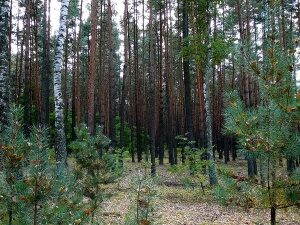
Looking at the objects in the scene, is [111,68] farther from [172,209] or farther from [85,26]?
[85,26]

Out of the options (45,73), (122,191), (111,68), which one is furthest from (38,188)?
(45,73)

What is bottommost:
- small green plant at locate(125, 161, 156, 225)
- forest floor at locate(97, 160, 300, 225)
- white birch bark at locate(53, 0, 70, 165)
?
forest floor at locate(97, 160, 300, 225)

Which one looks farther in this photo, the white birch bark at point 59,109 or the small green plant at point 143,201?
the white birch bark at point 59,109

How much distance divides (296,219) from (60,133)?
6.41 metres

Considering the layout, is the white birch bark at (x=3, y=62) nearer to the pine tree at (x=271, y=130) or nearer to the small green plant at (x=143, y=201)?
the small green plant at (x=143, y=201)

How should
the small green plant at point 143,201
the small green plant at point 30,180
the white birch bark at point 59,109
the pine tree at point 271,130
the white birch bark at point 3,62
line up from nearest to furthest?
the small green plant at point 143,201
the small green plant at point 30,180
the pine tree at point 271,130
the white birch bark at point 3,62
the white birch bark at point 59,109

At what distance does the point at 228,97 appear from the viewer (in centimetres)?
296

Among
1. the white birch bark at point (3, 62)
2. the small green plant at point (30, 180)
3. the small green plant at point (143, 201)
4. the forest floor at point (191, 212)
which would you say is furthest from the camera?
the forest floor at point (191, 212)

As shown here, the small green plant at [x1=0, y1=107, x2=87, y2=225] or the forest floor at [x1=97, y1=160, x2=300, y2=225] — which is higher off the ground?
the small green plant at [x1=0, y1=107, x2=87, y2=225]

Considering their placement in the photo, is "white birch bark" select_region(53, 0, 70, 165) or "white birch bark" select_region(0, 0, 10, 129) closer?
"white birch bark" select_region(0, 0, 10, 129)

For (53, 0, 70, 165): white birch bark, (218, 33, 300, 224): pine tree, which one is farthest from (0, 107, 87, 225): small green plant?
(53, 0, 70, 165): white birch bark

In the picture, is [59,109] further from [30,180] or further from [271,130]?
[271,130]

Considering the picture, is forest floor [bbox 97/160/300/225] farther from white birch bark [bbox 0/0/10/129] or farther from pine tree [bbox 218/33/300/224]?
white birch bark [bbox 0/0/10/129]

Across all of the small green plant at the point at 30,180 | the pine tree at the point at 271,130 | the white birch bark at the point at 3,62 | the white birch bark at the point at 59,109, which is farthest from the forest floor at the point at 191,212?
the small green plant at the point at 30,180
